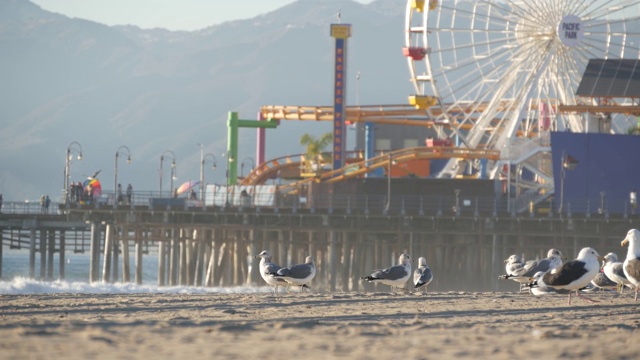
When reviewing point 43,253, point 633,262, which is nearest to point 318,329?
point 633,262

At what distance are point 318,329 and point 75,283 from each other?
131 feet

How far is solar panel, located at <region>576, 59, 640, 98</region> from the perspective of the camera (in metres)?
68.4

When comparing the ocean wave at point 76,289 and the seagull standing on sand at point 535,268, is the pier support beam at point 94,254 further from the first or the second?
the seagull standing on sand at point 535,268

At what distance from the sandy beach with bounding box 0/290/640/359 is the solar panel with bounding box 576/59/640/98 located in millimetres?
41779

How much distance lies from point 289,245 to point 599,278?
111 ft

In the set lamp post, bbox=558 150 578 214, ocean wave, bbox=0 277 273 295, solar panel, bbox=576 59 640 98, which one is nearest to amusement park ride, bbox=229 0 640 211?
solar panel, bbox=576 59 640 98

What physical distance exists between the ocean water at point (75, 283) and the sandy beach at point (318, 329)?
57.9 feet

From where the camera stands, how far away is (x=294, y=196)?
6881 centimetres

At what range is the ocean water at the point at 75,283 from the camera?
164 ft

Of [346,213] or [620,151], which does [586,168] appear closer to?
[620,151]

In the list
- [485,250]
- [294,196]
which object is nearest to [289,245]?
[294,196]

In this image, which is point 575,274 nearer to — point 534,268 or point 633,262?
point 633,262

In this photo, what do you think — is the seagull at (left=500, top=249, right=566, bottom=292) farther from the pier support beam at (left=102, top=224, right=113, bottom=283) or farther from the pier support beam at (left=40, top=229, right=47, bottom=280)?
the pier support beam at (left=40, top=229, right=47, bottom=280)

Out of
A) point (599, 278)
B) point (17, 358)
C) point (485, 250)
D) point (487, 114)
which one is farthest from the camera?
point (487, 114)
